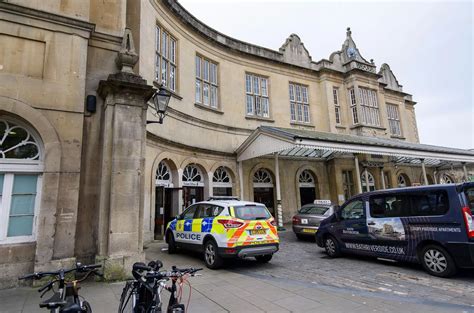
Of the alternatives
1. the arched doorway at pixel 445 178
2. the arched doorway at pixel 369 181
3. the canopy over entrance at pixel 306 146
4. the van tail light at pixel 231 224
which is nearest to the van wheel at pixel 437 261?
the van tail light at pixel 231 224

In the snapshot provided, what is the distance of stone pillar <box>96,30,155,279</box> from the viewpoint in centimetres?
607

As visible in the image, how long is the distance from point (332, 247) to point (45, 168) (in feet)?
25.8

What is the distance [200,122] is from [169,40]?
425 centimetres

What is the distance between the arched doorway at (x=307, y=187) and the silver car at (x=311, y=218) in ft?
22.0

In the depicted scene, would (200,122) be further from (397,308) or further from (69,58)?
(397,308)

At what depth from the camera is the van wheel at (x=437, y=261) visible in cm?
609

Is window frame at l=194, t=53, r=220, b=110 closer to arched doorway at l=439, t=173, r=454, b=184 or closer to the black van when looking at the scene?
the black van

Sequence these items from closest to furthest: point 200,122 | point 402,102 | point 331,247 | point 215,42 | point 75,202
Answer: point 75,202, point 331,247, point 200,122, point 215,42, point 402,102

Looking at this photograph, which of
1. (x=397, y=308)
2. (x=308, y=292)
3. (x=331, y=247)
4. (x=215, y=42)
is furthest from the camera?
(x=215, y=42)

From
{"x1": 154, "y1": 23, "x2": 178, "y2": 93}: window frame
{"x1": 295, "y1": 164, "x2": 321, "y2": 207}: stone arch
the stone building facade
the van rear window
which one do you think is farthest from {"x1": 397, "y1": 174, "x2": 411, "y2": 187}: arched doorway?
{"x1": 154, "y1": 23, "x2": 178, "y2": 93}: window frame

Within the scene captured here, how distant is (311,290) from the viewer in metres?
5.38

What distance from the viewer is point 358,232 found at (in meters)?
7.98

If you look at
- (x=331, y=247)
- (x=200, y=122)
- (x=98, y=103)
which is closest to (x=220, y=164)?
(x=200, y=122)

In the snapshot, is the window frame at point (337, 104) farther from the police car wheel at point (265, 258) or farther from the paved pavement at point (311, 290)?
the police car wheel at point (265, 258)
